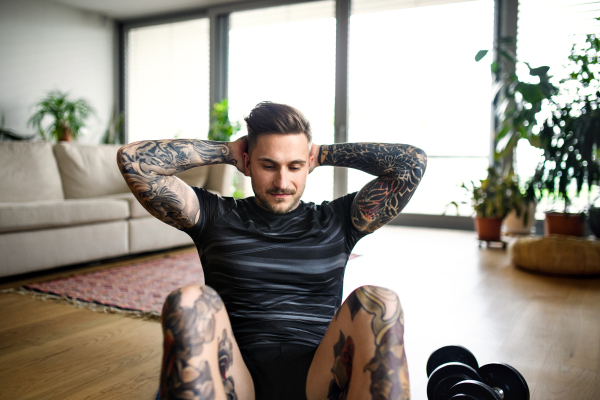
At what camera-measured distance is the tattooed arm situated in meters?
1.21

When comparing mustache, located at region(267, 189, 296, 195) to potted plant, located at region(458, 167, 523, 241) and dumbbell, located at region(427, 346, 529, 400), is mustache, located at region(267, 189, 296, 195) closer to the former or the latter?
dumbbell, located at region(427, 346, 529, 400)

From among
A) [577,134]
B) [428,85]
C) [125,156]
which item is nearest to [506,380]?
[125,156]

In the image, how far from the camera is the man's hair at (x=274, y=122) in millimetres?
1223

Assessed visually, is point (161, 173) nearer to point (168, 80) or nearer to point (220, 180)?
point (220, 180)

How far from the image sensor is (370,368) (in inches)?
37.7

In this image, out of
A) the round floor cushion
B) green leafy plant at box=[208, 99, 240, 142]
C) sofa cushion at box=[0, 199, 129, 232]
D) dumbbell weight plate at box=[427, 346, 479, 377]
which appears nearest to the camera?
dumbbell weight plate at box=[427, 346, 479, 377]

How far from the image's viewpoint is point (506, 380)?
127 cm

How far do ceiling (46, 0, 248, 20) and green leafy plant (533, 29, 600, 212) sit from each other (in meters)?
4.06

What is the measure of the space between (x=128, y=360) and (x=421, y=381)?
3.47 ft

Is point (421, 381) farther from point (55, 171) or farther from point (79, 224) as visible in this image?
point (55, 171)

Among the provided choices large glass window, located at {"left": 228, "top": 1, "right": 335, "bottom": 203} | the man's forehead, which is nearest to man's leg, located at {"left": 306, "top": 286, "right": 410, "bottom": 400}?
the man's forehead

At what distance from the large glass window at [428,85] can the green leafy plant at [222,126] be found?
1.42m

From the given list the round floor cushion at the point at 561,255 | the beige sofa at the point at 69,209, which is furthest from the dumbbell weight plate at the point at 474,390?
the beige sofa at the point at 69,209

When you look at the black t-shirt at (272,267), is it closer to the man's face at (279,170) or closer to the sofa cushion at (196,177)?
the man's face at (279,170)
